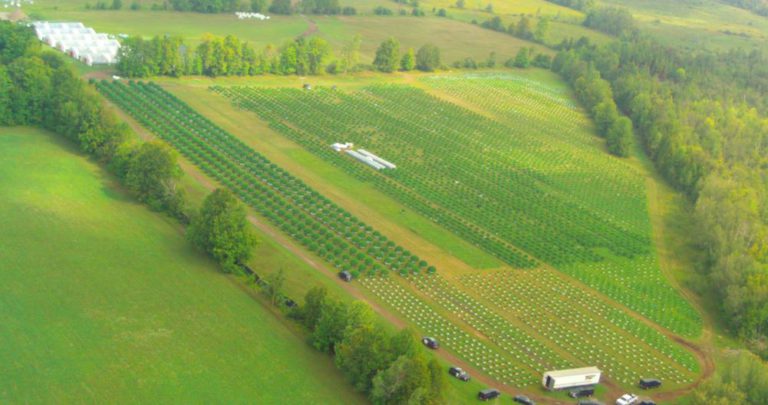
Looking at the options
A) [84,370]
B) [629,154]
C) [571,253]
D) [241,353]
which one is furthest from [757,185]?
[84,370]

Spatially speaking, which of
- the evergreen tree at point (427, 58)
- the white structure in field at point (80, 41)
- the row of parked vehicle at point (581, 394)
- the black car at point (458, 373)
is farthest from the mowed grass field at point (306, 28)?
the row of parked vehicle at point (581, 394)

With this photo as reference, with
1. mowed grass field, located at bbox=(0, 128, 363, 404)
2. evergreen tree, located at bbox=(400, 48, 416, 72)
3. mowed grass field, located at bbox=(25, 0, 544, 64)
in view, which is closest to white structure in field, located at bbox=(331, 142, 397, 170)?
mowed grass field, located at bbox=(0, 128, 363, 404)

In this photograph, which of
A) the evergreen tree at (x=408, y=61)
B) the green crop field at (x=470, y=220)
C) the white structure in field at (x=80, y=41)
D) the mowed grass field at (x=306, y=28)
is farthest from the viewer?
the mowed grass field at (x=306, y=28)

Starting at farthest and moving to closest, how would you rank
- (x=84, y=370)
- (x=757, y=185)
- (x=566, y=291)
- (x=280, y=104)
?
(x=280, y=104) < (x=757, y=185) < (x=566, y=291) < (x=84, y=370)

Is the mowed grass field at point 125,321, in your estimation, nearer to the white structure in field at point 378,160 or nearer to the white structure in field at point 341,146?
the white structure in field at point 341,146

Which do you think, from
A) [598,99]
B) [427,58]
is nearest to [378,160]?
[427,58]

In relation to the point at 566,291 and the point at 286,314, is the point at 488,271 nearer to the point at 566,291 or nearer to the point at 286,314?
the point at 566,291
